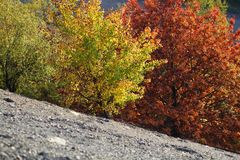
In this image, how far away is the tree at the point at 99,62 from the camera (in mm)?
23125

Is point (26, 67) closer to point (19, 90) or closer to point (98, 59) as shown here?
point (19, 90)

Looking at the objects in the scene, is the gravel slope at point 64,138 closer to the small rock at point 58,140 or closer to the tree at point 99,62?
the small rock at point 58,140

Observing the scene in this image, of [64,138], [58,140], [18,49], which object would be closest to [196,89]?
[18,49]

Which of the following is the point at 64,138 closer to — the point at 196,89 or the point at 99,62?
the point at 99,62

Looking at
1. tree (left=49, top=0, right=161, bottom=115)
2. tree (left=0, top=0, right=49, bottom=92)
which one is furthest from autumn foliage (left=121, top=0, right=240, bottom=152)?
tree (left=0, top=0, right=49, bottom=92)

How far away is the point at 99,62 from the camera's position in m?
23.4

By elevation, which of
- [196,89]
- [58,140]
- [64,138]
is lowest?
[58,140]

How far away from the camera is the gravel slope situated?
11.3 m

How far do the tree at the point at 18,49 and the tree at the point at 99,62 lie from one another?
4.95 ft

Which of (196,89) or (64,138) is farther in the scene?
(196,89)

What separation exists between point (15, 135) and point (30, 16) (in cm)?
1528

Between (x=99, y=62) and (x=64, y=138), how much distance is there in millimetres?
9895

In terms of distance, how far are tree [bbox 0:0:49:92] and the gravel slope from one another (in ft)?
15.6

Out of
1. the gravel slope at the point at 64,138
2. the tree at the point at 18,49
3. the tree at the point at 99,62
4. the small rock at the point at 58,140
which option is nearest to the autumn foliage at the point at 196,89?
the tree at the point at 99,62
